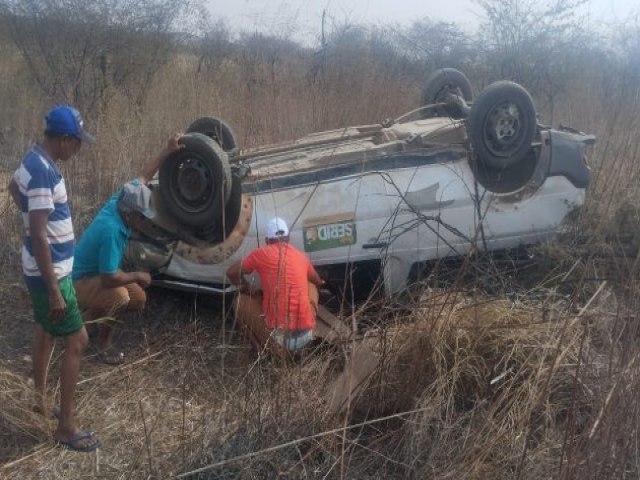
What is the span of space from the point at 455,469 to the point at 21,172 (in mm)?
2368

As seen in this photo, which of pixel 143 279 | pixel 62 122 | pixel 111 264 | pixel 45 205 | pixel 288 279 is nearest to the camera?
pixel 45 205

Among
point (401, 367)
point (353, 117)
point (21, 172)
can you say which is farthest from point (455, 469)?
point (353, 117)

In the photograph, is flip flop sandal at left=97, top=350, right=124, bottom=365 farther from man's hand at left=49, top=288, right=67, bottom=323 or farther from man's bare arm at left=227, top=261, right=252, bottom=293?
man's hand at left=49, top=288, right=67, bottom=323

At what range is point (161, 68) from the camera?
10.2 metres

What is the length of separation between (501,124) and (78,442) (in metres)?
3.38

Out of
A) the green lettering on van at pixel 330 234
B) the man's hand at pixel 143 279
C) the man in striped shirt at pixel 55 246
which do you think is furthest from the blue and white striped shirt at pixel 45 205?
the green lettering on van at pixel 330 234

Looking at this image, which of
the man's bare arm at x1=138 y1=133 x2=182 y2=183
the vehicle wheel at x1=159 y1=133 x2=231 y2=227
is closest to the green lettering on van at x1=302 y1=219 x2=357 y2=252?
the vehicle wheel at x1=159 y1=133 x2=231 y2=227

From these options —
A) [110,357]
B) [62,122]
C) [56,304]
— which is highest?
[62,122]

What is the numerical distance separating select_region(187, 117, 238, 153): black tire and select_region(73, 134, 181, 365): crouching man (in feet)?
3.25

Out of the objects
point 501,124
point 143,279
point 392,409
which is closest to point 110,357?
point 143,279

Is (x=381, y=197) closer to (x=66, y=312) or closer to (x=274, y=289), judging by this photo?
(x=274, y=289)

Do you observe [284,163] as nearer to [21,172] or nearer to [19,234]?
[21,172]

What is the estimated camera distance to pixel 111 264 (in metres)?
4.19

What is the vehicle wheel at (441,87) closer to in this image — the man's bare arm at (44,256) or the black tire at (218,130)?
the black tire at (218,130)
